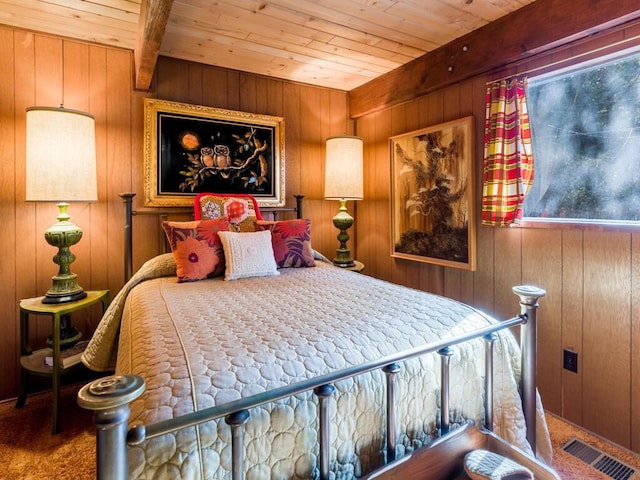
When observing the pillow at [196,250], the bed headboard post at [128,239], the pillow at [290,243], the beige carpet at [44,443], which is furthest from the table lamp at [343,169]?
the beige carpet at [44,443]

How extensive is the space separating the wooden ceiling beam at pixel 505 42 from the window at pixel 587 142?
22 centimetres

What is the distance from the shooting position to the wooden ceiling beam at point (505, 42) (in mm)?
1743

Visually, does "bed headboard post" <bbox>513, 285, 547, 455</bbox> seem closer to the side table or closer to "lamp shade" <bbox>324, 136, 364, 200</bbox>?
"lamp shade" <bbox>324, 136, 364, 200</bbox>

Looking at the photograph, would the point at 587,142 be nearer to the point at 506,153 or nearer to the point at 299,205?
the point at 506,153

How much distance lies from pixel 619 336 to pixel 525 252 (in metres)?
0.62

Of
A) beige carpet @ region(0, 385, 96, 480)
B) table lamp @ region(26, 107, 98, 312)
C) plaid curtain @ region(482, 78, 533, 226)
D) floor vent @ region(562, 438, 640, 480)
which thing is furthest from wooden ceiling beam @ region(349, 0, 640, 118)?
beige carpet @ region(0, 385, 96, 480)

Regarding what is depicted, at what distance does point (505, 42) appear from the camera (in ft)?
7.05

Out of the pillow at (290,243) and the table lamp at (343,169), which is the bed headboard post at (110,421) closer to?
the pillow at (290,243)

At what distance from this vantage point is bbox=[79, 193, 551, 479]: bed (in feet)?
2.49

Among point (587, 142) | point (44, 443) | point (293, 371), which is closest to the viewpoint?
point (293, 371)

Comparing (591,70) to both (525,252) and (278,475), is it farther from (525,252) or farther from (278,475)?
(278,475)

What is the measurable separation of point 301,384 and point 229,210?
1.91 metres

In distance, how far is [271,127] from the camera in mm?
3061

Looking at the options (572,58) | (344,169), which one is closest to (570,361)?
(572,58)
